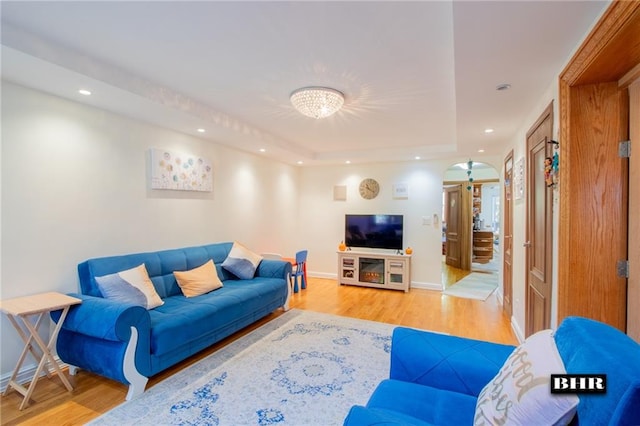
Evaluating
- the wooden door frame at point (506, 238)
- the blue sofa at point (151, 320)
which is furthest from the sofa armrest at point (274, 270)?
the wooden door frame at point (506, 238)

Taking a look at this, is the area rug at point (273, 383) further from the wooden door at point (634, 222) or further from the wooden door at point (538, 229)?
the wooden door at point (634, 222)

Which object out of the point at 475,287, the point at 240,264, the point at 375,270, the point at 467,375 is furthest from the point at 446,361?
the point at 475,287

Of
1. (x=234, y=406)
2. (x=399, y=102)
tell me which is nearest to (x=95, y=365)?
(x=234, y=406)

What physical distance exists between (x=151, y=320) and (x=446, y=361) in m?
2.13

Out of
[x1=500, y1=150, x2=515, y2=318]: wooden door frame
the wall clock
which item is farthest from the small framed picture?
[x1=500, y1=150, x2=515, y2=318]: wooden door frame

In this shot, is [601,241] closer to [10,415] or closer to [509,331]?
[509,331]

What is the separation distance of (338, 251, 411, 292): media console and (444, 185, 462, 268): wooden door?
9.19ft

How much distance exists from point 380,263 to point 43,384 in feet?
14.4

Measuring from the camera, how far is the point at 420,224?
548 cm

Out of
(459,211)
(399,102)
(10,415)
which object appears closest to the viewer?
(10,415)

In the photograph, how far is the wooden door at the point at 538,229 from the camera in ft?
7.56

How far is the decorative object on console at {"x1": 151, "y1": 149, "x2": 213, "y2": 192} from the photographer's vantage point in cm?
336

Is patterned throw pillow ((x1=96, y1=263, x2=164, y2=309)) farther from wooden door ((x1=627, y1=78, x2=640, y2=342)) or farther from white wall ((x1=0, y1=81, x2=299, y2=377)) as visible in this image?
wooden door ((x1=627, y1=78, x2=640, y2=342))

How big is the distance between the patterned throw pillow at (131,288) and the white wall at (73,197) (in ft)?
1.26
